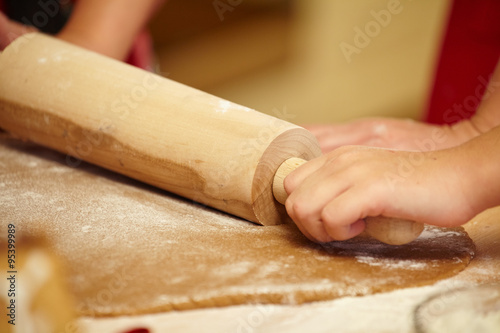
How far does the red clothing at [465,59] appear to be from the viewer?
1663mm

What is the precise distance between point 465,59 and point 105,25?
44.1 inches

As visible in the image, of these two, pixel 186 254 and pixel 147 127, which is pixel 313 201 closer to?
pixel 186 254

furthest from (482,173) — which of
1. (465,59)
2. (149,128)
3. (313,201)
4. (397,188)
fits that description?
(465,59)

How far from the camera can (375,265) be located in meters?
0.80

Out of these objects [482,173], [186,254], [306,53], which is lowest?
[306,53]

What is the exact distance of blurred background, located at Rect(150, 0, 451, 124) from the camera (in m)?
3.72

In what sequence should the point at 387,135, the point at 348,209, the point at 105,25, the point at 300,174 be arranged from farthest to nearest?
the point at 105,25
the point at 387,135
the point at 300,174
the point at 348,209

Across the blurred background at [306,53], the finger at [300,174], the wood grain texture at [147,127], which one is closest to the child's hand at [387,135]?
the wood grain texture at [147,127]

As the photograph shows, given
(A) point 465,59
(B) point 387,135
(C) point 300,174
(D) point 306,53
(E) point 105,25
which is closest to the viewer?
(C) point 300,174

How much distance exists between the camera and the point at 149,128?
3.41 feet

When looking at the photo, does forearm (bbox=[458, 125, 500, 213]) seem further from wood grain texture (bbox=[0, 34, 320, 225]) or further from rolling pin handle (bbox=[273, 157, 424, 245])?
wood grain texture (bbox=[0, 34, 320, 225])

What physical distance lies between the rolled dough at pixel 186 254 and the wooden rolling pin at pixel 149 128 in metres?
0.05

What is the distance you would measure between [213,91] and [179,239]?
10.2 feet

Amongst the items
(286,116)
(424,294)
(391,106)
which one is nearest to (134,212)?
(424,294)
